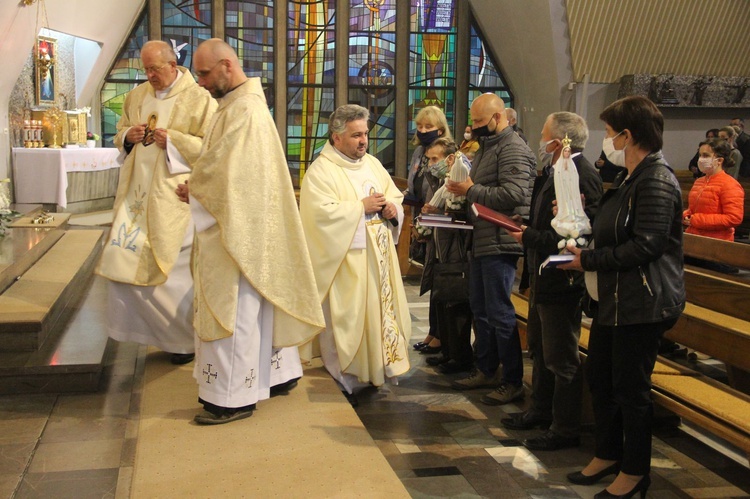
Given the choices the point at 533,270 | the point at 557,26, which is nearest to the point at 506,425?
the point at 533,270

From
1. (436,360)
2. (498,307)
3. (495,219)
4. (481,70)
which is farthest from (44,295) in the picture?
(481,70)

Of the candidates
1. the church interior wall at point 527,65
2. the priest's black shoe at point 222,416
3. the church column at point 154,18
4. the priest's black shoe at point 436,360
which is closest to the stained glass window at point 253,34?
the church column at point 154,18

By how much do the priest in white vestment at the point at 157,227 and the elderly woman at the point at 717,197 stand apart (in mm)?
→ 3626

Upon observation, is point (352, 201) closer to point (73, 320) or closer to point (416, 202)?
point (416, 202)

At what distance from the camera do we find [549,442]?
4027 mm

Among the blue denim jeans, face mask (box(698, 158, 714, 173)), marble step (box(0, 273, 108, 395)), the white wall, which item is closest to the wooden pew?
the blue denim jeans

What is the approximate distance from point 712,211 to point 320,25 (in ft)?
35.3

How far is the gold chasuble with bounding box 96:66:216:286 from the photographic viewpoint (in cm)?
456

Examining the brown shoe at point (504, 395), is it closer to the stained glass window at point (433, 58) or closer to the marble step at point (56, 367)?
the marble step at point (56, 367)

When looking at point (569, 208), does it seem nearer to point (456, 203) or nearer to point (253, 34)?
point (456, 203)

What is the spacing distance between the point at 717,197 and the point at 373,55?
34.3 ft

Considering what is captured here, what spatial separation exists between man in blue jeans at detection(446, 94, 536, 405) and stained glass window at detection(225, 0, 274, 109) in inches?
438

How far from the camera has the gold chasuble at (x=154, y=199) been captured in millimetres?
4562

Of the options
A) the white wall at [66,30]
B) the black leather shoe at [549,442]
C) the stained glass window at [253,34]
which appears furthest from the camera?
the stained glass window at [253,34]
